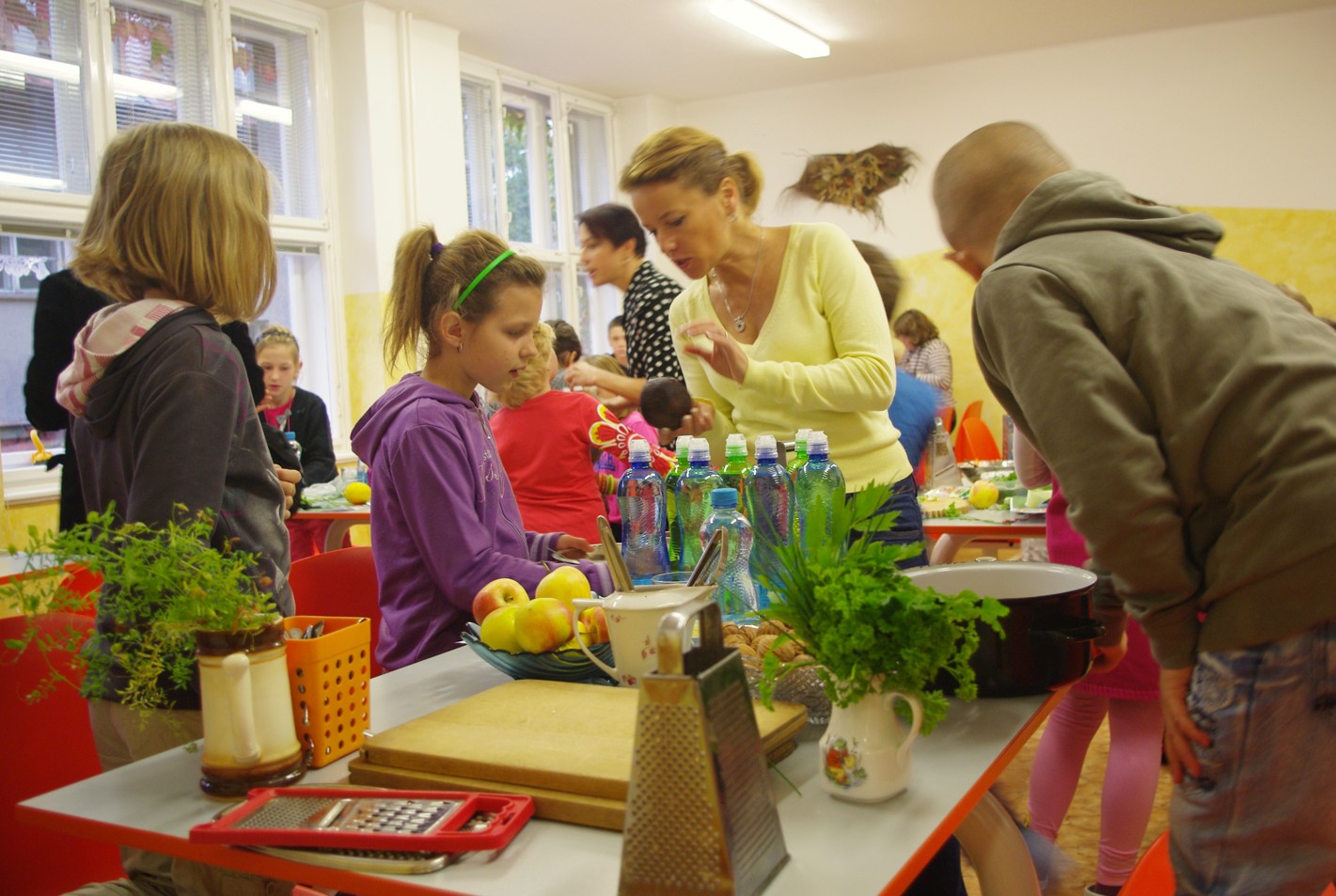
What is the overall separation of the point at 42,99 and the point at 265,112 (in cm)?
134

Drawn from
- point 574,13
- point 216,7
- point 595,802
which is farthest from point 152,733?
point 574,13

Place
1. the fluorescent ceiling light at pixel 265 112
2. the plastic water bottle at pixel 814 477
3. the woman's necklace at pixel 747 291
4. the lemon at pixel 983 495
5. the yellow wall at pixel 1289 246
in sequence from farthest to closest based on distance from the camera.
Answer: the yellow wall at pixel 1289 246
the fluorescent ceiling light at pixel 265 112
the lemon at pixel 983 495
the woman's necklace at pixel 747 291
the plastic water bottle at pixel 814 477

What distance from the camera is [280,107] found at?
632 cm

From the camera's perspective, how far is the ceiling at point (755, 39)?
6910mm

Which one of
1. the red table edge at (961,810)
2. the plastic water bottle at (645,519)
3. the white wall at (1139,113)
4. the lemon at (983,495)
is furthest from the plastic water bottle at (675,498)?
the white wall at (1139,113)

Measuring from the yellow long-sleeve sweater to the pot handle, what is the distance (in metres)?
0.91

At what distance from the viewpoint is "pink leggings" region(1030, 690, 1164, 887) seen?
6.66 feet

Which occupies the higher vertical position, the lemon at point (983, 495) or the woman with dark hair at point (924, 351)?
the woman with dark hair at point (924, 351)

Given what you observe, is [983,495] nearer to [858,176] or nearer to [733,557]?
[733,557]

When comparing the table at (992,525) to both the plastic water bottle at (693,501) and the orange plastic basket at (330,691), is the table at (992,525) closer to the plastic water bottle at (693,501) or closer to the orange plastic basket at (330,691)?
the plastic water bottle at (693,501)

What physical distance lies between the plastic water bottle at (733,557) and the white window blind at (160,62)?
16.4ft

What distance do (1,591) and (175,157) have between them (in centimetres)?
72

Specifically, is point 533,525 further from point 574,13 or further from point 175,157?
point 574,13

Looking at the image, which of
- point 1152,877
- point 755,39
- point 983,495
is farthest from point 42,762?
point 755,39
